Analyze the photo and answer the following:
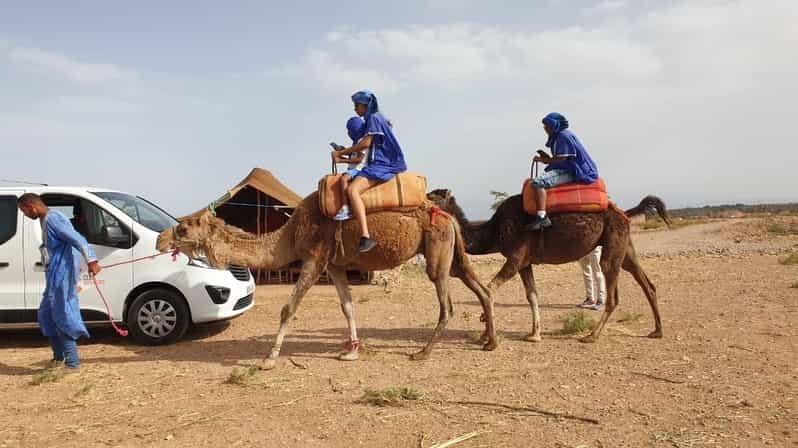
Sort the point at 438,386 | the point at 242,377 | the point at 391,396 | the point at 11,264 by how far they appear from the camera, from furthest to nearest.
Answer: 1. the point at 11,264
2. the point at 242,377
3. the point at 438,386
4. the point at 391,396

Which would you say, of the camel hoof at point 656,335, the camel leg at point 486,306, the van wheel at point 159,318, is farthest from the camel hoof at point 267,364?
the camel hoof at point 656,335

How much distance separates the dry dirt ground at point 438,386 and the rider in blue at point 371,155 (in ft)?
5.89

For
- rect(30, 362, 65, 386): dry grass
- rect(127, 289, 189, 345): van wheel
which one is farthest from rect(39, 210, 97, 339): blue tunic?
rect(127, 289, 189, 345): van wheel

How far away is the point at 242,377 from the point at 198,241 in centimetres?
174

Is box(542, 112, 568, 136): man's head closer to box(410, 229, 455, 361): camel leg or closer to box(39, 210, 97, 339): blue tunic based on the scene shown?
box(410, 229, 455, 361): camel leg

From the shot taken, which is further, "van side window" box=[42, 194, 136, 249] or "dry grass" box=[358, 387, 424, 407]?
"van side window" box=[42, 194, 136, 249]

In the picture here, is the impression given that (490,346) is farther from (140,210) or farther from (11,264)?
(11,264)

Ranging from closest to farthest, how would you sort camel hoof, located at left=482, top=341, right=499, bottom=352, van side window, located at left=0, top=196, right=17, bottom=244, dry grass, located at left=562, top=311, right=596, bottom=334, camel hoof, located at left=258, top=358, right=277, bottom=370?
1. camel hoof, located at left=258, top=358, right=277, bottom=370
2. camel hoof, located at left=482, top=341, right=499, bottom=352
3. van side window, located at left=0, top=196, right=17, bottom=244
4. dry grass, located at left=562, top=311, right=596, bottom=334

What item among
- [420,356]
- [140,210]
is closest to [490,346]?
[420,356]

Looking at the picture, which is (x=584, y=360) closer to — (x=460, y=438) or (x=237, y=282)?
(x=460, y=438)

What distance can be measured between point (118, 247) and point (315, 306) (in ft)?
13.8

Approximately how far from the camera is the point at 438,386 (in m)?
5.40

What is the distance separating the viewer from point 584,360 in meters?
6.27

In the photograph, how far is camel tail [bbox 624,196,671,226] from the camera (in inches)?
320
